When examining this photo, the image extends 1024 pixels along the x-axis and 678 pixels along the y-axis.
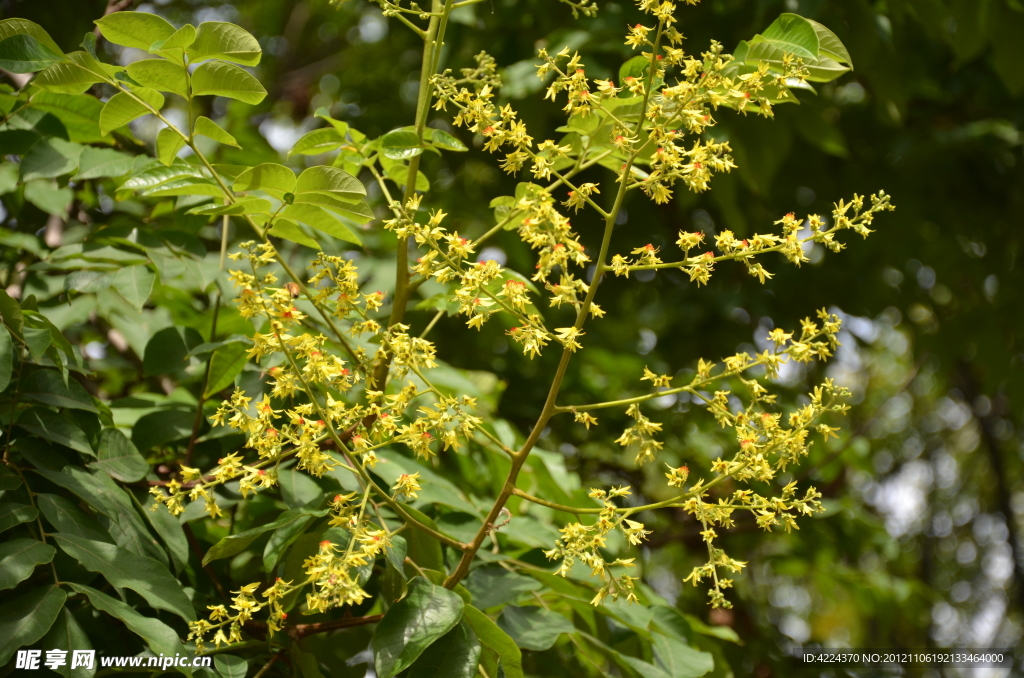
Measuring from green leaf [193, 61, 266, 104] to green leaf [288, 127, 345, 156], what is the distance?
0.24 metres

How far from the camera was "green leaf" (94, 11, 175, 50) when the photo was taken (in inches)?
53.4

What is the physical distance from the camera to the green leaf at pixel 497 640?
1.36m

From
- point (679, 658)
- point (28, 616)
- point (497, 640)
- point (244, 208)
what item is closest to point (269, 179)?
point (244, 208)

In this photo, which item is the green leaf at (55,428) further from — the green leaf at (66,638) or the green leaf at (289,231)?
the green leaf at (289,231)

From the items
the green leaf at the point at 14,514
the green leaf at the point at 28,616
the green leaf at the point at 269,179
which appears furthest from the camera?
the green leaf at the point at 269,179

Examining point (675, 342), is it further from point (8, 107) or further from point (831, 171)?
point (8, 107)

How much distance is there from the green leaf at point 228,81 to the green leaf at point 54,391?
627mm

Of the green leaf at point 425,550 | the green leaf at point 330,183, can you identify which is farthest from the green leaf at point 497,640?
the green leaf at point 330,183

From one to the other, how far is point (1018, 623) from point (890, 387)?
3.39 meters

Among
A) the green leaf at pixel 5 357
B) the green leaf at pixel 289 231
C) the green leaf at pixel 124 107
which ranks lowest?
the green leaf at pixel 5 357

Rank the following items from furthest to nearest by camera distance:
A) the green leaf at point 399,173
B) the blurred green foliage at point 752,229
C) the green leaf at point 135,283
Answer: the blurred green foliage at point 752,229 < the green leaf at point 135,283 < the green leaf at point 399,173

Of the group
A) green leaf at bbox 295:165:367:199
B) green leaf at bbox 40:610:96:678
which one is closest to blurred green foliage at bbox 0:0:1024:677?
green leaf at bbox 40:610:96:678

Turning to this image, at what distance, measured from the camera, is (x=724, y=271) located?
3994 mm

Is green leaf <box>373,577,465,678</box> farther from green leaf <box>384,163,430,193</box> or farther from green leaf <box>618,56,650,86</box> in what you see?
green leaf <box>618,56,650,86</box>
